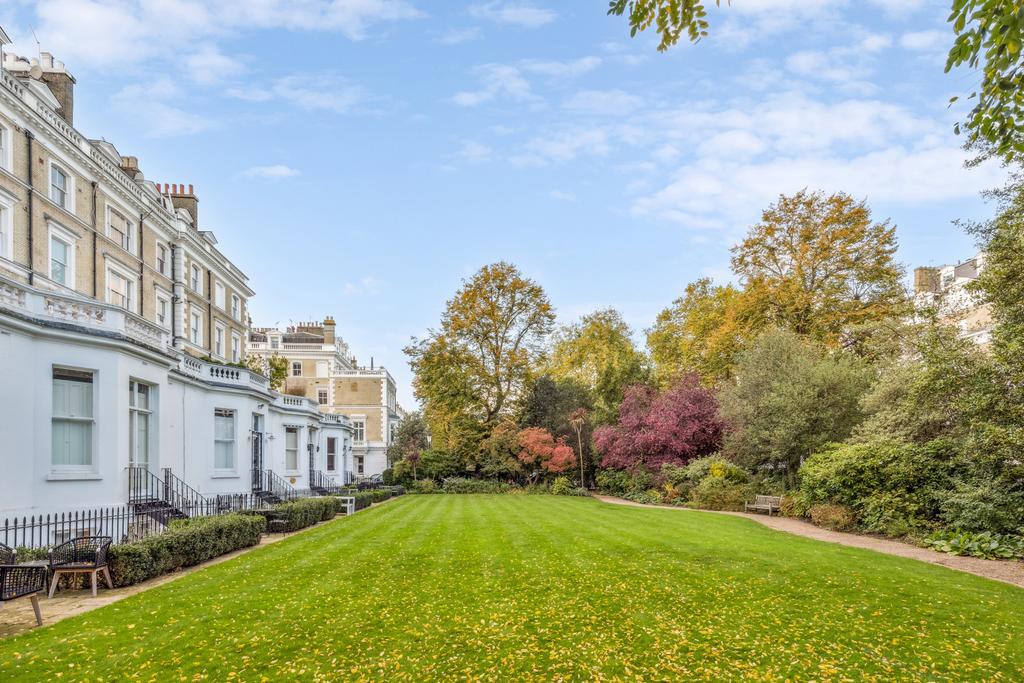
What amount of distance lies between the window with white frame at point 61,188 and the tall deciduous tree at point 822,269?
96.8 ft

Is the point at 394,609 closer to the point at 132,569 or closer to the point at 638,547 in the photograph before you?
the point at 132,569

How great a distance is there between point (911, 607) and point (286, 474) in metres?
24.2

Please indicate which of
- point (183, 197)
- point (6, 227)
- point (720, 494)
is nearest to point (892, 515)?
point (720, 494)

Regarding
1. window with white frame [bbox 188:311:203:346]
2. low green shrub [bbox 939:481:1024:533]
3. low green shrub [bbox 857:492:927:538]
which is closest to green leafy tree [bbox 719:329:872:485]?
low green shrub [bbox 857:492:927:538]

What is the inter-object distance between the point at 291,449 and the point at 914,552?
23877 mm

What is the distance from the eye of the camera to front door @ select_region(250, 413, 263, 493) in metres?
22.8

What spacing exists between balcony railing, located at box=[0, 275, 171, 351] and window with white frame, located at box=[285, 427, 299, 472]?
1351 centimetres

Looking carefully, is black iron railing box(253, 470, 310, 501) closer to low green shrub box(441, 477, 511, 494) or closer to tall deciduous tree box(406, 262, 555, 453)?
low green shrub box(441, 477, 511, 494)

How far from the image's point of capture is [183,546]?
1171cm

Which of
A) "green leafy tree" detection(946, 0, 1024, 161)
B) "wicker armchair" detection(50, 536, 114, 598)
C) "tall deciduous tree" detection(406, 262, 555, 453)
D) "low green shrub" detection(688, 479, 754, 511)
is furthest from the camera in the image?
"tall deciduous tree" detection(406, 262, 555, 453)

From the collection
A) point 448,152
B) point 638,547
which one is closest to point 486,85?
point 448,152

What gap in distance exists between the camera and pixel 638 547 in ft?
45.8

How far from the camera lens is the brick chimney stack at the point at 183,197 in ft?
107

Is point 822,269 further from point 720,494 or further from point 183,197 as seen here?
point 183,197
